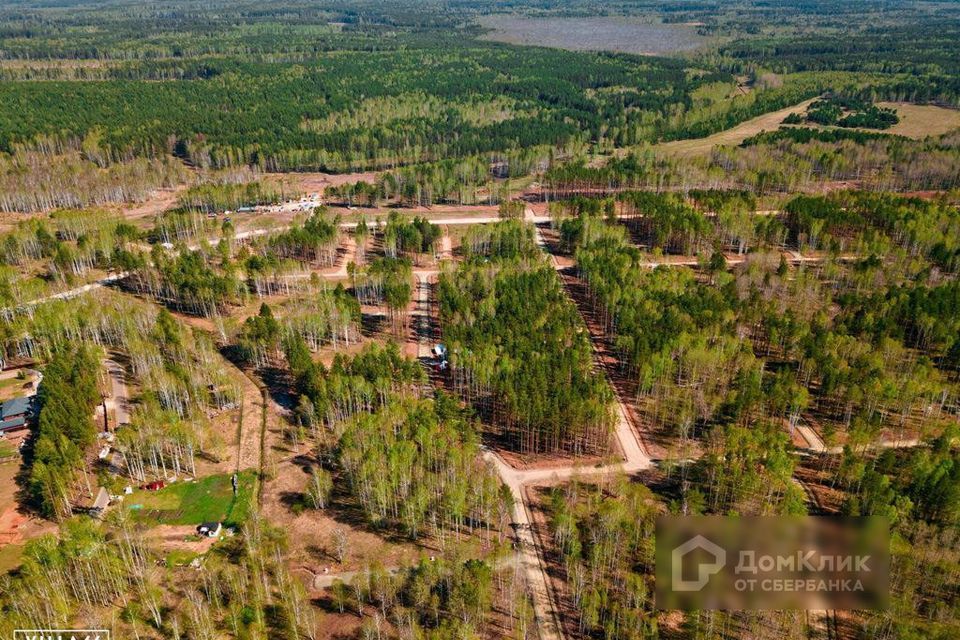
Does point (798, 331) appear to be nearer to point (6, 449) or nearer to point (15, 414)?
point (6, 449)

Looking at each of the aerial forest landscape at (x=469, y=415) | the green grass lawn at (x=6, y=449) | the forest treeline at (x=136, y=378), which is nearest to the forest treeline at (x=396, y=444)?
the aerial forest landscape at (x=469, y=415)

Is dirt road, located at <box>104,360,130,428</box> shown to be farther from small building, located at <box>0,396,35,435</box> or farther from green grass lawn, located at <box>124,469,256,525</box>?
green grass lawn, located at <box>124,469,256,525</box>

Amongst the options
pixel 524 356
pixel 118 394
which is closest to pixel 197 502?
pixel 118 394

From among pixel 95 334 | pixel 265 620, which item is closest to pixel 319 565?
pixel 265 620

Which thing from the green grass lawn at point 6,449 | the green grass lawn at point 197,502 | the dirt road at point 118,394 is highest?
Result: the dirt road at point 118,394

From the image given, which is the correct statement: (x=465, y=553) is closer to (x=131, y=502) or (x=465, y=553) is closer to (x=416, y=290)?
(x=131, y=502)

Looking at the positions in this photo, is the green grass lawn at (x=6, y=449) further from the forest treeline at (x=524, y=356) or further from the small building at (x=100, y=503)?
the forest treeline at (x=524, y=356)
